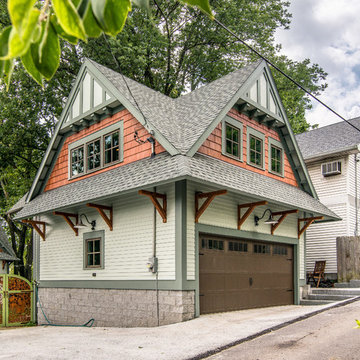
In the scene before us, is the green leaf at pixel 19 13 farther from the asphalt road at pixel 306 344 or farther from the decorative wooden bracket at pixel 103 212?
the decorative wooden bracket at pixel 103 212

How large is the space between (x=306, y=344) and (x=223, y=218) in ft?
15.2

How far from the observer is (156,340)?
859 cm

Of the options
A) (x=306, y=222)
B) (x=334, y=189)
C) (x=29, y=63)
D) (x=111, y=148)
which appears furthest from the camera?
(x=334, y=189)

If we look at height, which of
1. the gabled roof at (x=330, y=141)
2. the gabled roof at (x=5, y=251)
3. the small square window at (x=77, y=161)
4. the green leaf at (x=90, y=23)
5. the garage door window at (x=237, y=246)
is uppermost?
the gabled roof at (x=330, y=141)

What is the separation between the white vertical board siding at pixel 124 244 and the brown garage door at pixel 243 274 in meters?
1.05

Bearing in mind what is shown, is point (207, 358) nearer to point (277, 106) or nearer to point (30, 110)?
point (277, 106)

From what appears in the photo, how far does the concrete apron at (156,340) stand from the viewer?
305 inches

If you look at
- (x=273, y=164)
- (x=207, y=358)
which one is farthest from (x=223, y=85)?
(x=207, y=358)

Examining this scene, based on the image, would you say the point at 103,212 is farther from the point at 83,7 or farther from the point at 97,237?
the point at 83,7

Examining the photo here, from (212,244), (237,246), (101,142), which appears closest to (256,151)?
(237,246)

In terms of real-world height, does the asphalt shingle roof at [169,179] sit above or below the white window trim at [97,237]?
above

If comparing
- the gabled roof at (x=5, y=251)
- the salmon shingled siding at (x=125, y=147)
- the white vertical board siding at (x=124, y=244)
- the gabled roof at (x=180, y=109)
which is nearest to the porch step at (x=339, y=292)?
the gabled roof at (x=180, y=109)

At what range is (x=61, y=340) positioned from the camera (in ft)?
32.2

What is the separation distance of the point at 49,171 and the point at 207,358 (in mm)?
10514
